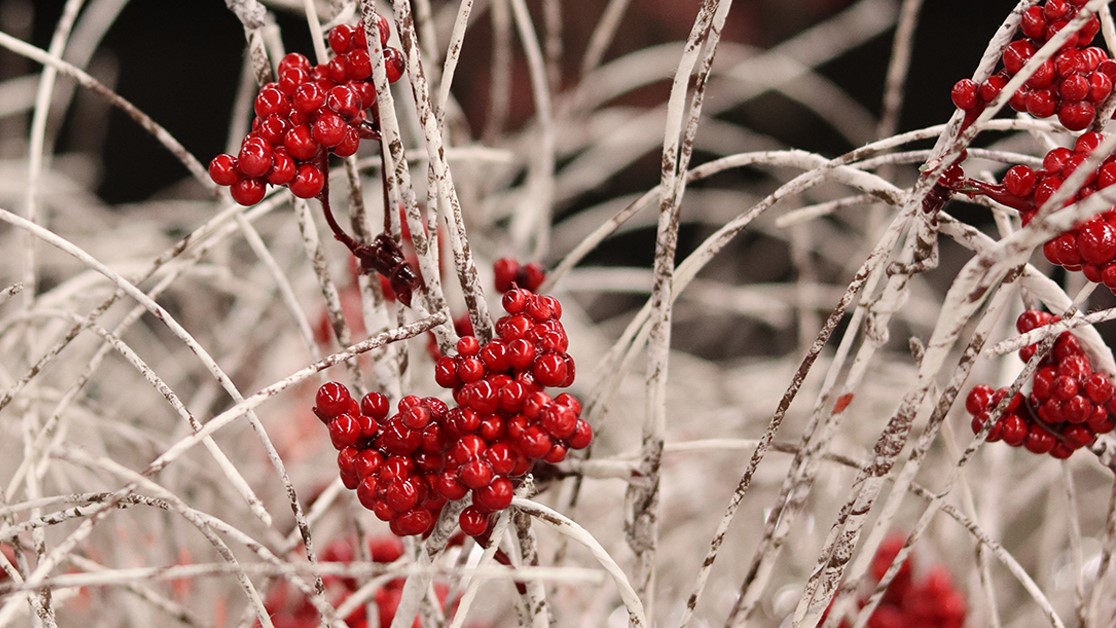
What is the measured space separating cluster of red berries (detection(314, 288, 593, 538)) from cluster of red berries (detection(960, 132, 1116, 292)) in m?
0.10

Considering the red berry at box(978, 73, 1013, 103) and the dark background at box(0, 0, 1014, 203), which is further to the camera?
the dark background at box(0, 0, 1014, 203)

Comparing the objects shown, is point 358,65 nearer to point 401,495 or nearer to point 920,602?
point 401,495

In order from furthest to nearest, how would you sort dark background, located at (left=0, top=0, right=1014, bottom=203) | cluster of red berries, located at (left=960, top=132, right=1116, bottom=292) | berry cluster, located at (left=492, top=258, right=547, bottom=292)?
dark background, located at (left=0, top=0, right=1014, bottom=203) → berry cluster, located at (left=492, top=258, right=547, bottom=292) → cluster of red berries, located at (left=960, top=132, right=1116, bottom=292)

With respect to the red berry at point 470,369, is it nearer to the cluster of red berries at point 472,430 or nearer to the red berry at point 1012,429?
the cluster of red berries at point 472,430

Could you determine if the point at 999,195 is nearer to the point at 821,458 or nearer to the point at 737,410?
the point at 821,458

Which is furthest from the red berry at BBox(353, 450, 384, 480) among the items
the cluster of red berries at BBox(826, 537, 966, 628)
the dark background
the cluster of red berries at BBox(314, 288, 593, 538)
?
the dark background

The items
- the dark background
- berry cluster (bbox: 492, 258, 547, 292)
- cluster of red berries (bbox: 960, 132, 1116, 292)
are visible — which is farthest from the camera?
the dark background

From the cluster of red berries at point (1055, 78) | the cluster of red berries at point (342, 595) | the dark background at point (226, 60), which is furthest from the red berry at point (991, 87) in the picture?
the dark background at point (226, 60)

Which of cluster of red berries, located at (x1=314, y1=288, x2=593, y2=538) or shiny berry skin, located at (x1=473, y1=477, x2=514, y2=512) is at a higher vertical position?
cluster of red berries, located at (x1=314, y1=288, x2=593, y2=538)

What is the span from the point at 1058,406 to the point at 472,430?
0.14 meters

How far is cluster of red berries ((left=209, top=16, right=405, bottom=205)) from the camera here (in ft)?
0.67

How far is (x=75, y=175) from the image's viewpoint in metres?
0.89

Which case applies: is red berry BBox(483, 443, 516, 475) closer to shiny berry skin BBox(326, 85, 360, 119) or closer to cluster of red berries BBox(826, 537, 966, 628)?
shiny berry skin BBox(326, 85, 360, 119)

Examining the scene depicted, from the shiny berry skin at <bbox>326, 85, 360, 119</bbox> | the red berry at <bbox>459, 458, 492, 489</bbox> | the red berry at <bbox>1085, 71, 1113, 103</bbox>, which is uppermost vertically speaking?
the red berry at <bbox>1085, 71, 1113, 103</bbox>
